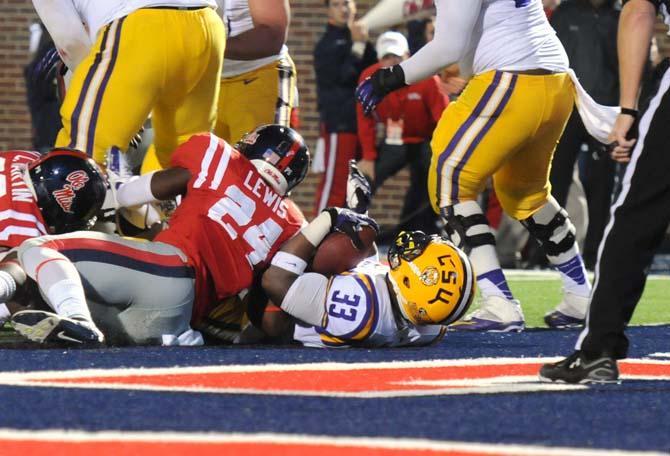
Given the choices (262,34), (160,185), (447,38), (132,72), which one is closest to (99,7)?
(132,72)

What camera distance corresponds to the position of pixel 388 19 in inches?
539

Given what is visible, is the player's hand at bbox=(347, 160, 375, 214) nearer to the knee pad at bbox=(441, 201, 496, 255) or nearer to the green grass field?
the knee pad at bbox=(441, 201, 496, 255)

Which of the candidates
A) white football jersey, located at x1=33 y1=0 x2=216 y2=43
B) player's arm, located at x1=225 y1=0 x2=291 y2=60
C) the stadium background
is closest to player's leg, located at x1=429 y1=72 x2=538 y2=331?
player's arm, located at x1=225 y1=0 x2=291 y2=60

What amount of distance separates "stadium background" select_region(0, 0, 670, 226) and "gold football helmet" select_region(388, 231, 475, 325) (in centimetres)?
842

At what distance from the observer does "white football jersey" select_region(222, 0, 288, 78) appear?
23.2 feet

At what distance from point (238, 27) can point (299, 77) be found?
7016mm

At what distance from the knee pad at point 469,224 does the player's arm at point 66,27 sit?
1669 millimetres

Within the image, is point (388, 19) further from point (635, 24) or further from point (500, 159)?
point (635, 24)

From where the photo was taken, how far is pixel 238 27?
7.09m

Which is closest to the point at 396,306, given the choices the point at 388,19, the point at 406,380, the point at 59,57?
the point at 406,380

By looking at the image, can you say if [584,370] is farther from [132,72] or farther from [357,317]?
[132,72]

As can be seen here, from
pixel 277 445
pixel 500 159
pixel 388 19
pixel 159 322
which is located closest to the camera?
pixel 277 445

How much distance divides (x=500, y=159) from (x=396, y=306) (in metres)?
1.17

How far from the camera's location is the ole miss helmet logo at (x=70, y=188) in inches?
215
